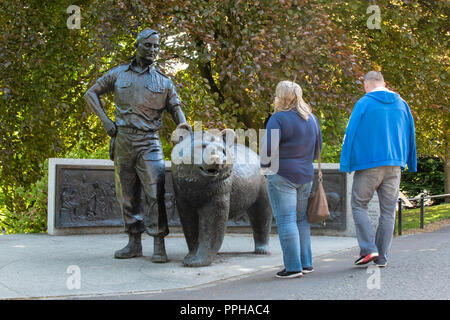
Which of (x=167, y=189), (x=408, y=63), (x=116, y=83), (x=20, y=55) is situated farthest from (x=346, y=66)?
(x=20, y=55)

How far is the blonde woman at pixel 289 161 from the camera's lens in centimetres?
526

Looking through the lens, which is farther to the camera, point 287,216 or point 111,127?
point 111,127

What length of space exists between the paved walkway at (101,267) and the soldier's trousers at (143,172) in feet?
1.86

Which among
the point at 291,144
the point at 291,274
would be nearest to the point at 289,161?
the point at 291,144

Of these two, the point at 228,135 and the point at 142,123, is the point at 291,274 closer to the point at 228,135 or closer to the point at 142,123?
the point at 228,135

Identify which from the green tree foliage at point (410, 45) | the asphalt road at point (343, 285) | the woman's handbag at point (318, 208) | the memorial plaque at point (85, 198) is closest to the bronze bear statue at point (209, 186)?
the asphalt road at point (343, 285)

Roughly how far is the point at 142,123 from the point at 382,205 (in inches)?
118

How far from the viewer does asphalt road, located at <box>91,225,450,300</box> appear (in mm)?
4508

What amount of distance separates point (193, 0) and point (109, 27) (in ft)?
6.22

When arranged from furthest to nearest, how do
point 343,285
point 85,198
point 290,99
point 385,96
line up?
point 85,198 < point 385,96 < point 290,99 < point 343,285

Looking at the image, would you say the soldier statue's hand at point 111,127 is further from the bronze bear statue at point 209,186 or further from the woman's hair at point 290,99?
the woman's hair at point 290,99

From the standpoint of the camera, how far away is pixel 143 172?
20.6 ft

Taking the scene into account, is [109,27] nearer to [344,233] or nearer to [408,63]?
[344,233]

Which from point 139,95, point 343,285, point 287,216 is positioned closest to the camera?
point 343,285
